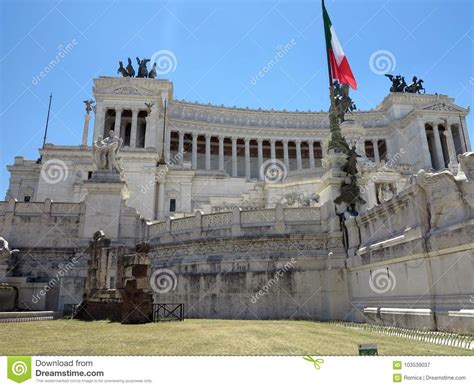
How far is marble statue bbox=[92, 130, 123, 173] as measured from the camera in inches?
957

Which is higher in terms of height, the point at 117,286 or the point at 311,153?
the point at 311,153

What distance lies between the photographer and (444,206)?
10.9 metres

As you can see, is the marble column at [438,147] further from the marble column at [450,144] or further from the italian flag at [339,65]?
the italian flag at [339,65]

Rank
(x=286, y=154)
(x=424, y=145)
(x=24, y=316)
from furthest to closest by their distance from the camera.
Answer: (x=286, y=154) < (x=424, y=145) < (x=24, y=316)

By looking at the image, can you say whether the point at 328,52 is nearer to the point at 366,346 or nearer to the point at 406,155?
the point at 366,346

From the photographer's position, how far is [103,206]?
77.1ft

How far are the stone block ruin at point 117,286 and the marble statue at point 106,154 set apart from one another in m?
7.52

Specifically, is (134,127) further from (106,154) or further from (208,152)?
(106,154)

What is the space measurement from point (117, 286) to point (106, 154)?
1228 cm

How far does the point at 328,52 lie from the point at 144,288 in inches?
686

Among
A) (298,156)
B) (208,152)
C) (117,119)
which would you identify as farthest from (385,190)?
(117,119)

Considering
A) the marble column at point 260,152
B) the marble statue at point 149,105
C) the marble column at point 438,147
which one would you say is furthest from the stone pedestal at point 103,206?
the marble column at point 438,147

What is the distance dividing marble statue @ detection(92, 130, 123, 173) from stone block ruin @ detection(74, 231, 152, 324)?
296 inches

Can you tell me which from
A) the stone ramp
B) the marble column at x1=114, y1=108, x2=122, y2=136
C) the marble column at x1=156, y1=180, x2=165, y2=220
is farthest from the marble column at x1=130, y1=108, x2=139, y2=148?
the stone ramp
